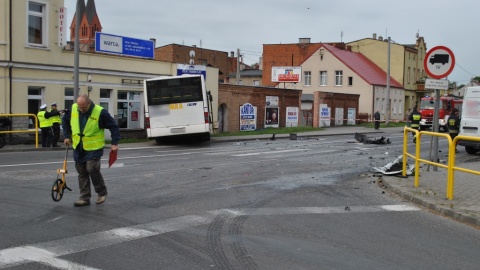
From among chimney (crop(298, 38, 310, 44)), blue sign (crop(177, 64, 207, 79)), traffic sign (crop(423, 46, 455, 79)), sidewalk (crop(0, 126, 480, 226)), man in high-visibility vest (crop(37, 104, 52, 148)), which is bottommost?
sidewalk (crop(0, 126, 480, 226))

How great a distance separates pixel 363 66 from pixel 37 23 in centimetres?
4704

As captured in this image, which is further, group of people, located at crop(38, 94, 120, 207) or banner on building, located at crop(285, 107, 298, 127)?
banner on building, located at crop(285, 107, 298, 127)

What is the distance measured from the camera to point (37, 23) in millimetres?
22703

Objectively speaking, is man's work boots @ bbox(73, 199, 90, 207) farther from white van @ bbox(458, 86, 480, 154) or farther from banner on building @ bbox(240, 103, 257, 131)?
banner on building @ bbox(240, 103, 257, 131)

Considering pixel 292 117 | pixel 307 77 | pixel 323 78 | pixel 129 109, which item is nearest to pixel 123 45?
pixel 129 109

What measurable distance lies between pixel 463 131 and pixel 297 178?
9.42 metres

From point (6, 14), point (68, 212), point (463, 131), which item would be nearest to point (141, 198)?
point (68, 212)

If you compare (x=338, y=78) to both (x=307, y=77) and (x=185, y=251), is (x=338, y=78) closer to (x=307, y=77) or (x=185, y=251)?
(x=307, y=77)

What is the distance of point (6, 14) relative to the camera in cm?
2105

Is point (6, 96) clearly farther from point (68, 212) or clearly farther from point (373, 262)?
point (373, 262)

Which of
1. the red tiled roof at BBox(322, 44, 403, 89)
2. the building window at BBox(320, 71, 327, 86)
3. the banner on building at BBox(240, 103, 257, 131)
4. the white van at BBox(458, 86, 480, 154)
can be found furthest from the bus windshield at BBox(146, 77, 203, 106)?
the building window at BBox(320, 71, 327, 86)

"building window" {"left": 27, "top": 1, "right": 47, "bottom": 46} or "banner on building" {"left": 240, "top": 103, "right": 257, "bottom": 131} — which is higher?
"building window" {"left": 27, "top": 1, "right": 47, "bottom": 46}

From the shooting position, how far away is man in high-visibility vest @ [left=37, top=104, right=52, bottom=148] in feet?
63.9

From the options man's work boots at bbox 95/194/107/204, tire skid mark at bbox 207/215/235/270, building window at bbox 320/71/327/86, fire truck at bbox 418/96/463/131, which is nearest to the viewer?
tire skid mark at bbox 207/215/235/270
